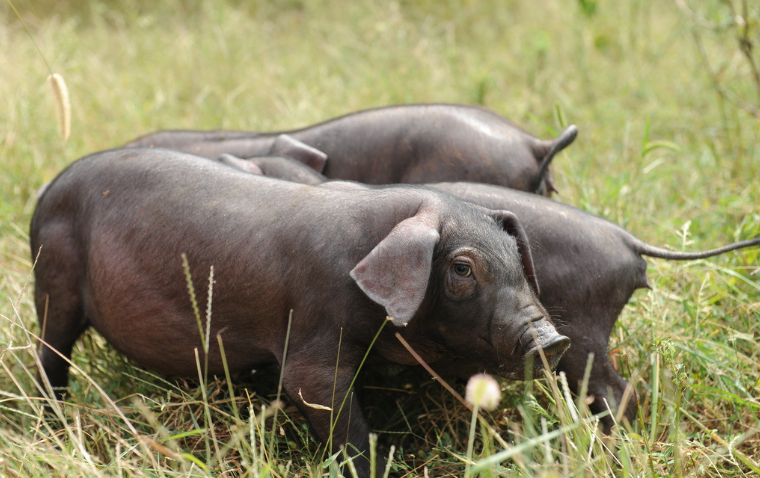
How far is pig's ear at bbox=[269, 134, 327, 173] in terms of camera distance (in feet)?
15.0

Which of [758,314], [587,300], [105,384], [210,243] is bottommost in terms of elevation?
[105,384]

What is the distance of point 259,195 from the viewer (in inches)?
129

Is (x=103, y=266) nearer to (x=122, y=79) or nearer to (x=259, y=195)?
(x=259, y=195)

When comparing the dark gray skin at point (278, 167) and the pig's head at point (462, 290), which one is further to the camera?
the dark gray skin at point (278, 167)

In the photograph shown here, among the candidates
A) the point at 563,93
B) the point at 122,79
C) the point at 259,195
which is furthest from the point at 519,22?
the point at 259,195

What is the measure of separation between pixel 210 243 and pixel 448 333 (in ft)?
3.34

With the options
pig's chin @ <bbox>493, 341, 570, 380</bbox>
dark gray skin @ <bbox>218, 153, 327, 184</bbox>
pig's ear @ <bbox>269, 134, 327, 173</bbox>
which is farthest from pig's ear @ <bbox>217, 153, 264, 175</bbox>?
pig's chin @ <bbox>493, 341, 570, 380</bbox>

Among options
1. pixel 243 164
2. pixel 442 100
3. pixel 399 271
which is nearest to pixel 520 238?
pixel 399 271

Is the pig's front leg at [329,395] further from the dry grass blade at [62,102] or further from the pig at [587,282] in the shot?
the dry grass blade at [62,102]

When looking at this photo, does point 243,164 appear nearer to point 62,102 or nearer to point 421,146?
point 62,102

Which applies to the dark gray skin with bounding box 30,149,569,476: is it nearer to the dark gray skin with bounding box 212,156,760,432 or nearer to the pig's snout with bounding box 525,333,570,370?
the pig's snout with bounding box 525,333,570,370

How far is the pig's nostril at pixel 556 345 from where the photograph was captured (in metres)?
2.78

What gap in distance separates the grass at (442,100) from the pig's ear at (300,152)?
51.6 inches

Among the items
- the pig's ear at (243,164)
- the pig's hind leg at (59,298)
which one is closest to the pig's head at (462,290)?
the pig's ear at (243,164)
